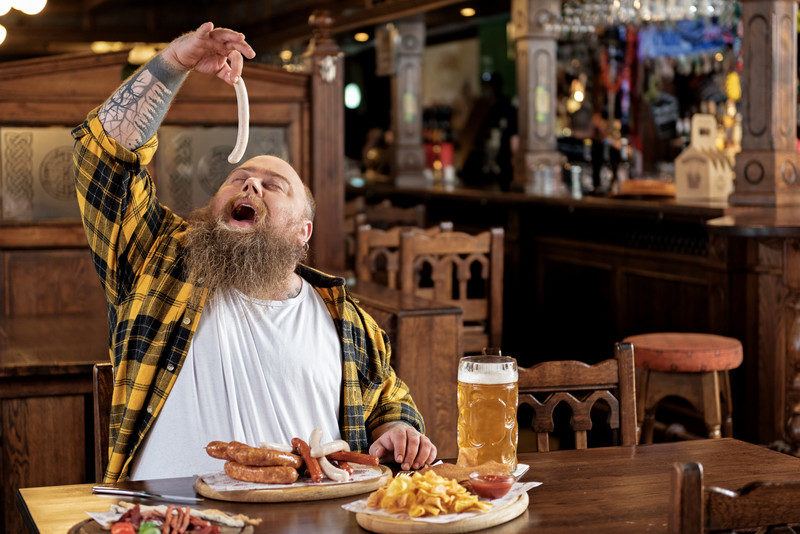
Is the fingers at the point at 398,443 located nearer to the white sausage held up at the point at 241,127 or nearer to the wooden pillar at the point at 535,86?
the white sausage held up at the point at 241,127

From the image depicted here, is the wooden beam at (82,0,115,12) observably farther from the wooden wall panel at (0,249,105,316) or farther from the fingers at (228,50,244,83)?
the fingers at (228,50,244,83)

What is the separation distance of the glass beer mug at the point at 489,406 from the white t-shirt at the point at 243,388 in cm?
42

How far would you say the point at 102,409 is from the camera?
8.18 feet

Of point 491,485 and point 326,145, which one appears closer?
point 491,485

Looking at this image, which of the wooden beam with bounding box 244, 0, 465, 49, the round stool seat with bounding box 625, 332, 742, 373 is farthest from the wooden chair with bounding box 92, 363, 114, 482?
the wooden beam with bounding box 244, 0, 465, 49

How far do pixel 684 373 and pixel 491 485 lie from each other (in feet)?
9.20

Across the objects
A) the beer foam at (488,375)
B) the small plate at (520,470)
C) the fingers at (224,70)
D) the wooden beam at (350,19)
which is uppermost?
the wooden beam at (350,19)

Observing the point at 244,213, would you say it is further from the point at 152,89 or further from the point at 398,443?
the point at 398,443

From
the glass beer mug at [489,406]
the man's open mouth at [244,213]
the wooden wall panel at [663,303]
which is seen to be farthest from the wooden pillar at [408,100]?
the glass beer mug at [489,406]

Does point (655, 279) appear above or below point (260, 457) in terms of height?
above

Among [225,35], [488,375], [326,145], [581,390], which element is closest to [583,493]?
[488,375]

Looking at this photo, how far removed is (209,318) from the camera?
2.47 metres

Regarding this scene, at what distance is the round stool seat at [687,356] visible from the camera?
14.7ft

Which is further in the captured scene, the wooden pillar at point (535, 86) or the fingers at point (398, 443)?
the wooden pillar at point (535, 86)
